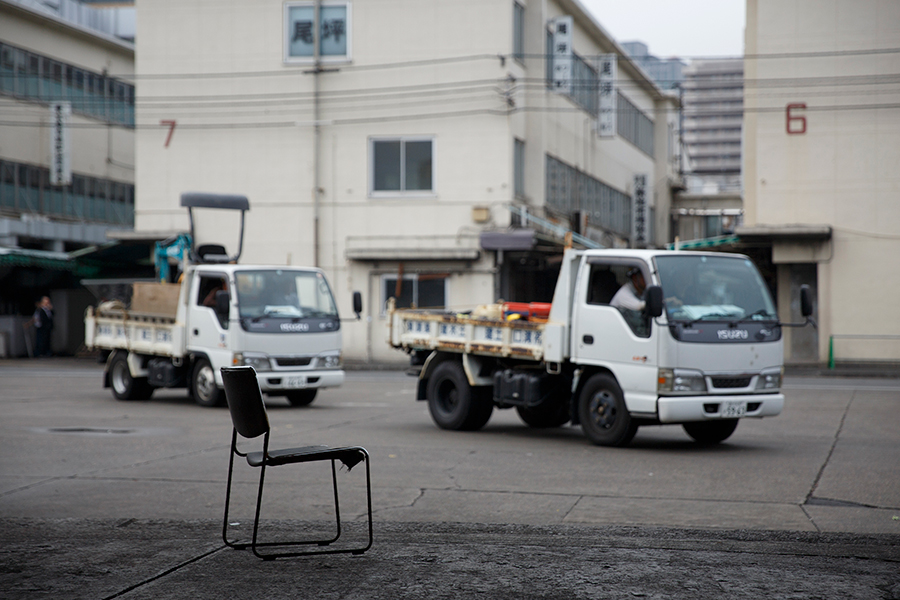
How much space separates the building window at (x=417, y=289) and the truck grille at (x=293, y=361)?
1309 centimetres

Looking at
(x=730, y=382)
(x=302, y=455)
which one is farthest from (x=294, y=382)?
(x=302, y=455)

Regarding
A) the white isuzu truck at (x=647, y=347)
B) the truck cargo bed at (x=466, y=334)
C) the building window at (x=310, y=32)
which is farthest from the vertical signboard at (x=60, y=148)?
the white isuzu truck at (x=647, y=347)

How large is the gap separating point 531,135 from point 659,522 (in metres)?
25.8

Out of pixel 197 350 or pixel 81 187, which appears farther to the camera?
pixel 81 187

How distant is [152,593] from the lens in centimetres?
499

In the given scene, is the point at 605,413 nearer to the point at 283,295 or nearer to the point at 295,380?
the point at 295,380

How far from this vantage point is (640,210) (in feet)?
149

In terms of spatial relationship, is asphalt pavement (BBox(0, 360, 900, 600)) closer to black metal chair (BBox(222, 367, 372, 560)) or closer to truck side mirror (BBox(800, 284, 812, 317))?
black metal chair (BBox(222, 367, 372, 560))

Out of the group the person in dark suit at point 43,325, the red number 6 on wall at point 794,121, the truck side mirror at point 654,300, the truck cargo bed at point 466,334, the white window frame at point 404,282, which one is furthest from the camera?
the person in dark suit at point 43,325

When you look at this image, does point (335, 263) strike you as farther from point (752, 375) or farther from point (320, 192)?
point (752, 375)

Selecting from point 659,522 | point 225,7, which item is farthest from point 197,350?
point 225,7

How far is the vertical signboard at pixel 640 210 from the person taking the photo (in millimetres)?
44722

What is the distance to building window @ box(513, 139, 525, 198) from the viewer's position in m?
30.2

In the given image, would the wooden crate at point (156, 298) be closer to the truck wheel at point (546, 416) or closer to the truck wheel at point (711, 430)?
the truck wheel at point (546, 416)
